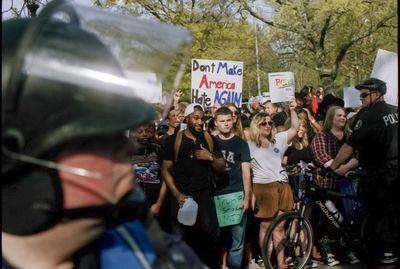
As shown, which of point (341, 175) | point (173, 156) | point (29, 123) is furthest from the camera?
point (341, 175)

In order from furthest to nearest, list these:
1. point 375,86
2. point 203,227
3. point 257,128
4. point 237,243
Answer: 1. point 257,128
2. point 237,243
3. point 375,86
4. point 203,227

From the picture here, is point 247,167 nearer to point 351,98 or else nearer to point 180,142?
point 180,142

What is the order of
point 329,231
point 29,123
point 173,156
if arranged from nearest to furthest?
point 29,123, point 173,156, point 329,231

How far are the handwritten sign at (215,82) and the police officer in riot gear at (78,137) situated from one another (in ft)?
30.2

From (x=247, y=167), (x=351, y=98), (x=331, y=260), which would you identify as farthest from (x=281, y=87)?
(x=247, y=167)

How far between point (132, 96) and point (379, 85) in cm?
583

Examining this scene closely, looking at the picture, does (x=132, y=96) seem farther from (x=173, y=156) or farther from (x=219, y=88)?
(x=219, y=88)

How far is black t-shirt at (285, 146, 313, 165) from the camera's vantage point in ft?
26.1

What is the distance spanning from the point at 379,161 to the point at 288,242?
1.37 metres

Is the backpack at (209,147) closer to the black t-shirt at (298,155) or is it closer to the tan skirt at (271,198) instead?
the tan skirt at (271,198)

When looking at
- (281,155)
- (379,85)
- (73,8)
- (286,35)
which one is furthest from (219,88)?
(286,35)

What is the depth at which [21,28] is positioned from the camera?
4.08 feet

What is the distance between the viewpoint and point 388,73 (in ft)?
25.8

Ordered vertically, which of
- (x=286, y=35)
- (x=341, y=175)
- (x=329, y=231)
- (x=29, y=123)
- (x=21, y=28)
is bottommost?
(x=329, y=231)
